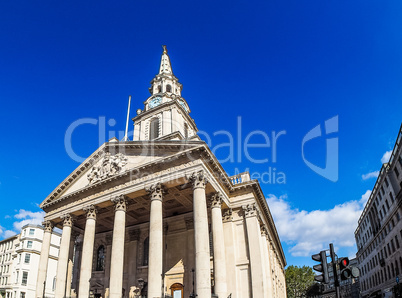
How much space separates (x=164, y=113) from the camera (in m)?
39.3

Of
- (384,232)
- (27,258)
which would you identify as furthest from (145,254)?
(27,258)

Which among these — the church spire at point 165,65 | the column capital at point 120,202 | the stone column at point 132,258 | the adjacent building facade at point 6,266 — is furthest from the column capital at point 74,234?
the adjacent building facade at point 6,266

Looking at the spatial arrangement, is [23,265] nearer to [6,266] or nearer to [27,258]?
[27,258]

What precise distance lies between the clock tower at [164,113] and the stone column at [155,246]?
500 inches

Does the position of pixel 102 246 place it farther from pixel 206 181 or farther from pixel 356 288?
pixel 356 288

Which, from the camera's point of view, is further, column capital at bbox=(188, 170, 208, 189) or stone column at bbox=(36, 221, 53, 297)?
stone column at bbox=(36, 221, 53, 297)

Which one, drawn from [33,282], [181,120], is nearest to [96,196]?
[181,120]

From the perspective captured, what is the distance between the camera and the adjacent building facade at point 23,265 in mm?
55281

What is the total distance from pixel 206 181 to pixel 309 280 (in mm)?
73811

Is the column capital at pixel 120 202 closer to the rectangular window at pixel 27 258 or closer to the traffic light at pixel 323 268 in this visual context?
the traffic light at pixel 323 268

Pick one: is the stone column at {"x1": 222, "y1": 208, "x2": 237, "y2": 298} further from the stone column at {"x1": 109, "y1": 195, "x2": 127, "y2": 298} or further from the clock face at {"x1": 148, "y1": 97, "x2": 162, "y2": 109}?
the clock face at {"x1": 148, "y1": 97, "x2": 162, "y2": 109}

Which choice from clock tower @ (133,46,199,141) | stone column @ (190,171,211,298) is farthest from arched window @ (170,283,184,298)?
clock tower @ (133,46,199,141)

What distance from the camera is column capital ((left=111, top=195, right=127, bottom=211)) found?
24266 mm

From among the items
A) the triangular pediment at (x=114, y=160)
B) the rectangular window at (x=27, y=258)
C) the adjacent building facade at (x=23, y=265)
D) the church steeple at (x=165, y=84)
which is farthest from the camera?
the rectangular window at (x=27, y=258)
